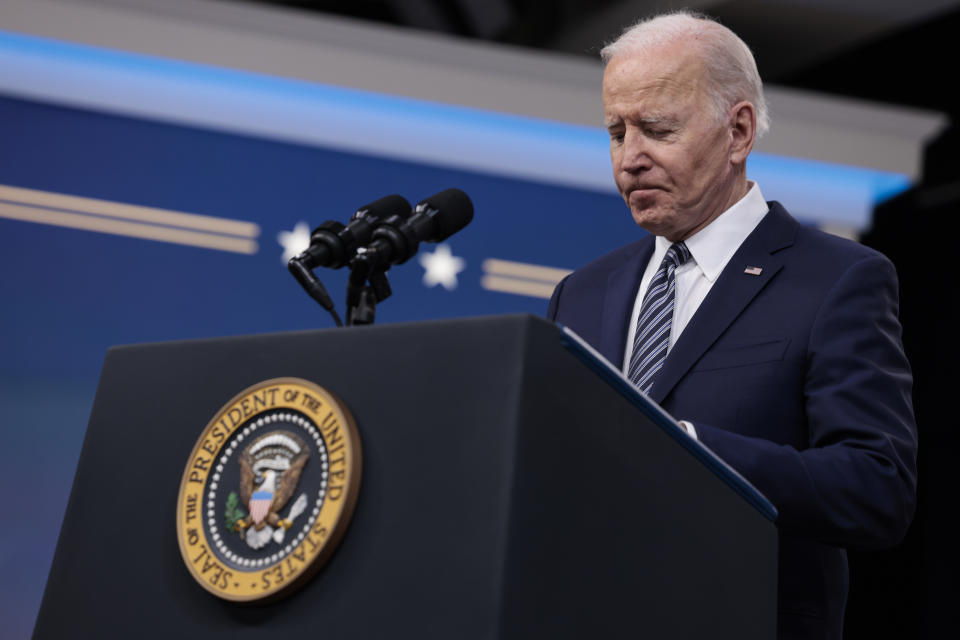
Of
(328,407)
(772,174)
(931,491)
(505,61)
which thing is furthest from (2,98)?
(931,491)

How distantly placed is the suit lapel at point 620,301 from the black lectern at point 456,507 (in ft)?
1.91

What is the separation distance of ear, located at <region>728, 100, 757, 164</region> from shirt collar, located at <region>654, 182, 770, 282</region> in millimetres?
76

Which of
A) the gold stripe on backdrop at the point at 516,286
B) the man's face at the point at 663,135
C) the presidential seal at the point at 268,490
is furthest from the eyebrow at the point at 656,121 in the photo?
the gold stripe on backdrop at the point at 516,286

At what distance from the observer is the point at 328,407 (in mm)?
932

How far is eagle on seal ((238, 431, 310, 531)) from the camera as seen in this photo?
0.93 metres

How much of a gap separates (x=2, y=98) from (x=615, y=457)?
3571 mm

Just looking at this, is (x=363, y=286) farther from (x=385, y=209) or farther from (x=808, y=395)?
(x=808, y=395)

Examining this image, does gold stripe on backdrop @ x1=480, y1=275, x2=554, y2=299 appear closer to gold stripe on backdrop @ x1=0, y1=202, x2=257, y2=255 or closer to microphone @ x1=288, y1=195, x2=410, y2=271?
gold stripe on backdrop @ x1=0, y1=202, x2=257, y2=255

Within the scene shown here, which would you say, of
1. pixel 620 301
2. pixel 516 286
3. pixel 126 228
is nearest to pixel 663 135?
pixel 620 301

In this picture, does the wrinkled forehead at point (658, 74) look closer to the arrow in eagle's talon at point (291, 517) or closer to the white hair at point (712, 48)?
the white hair at point (712, 48)

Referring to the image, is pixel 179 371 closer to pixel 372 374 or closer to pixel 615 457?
pixel 372 374

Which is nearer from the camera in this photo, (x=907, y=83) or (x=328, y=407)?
(x=328, y=407)

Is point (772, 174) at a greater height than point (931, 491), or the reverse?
point (772, 174)

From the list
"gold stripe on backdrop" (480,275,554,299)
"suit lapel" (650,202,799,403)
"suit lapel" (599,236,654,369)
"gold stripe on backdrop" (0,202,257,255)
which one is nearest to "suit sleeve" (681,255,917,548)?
"suit lapel" (650,202,799,403)
